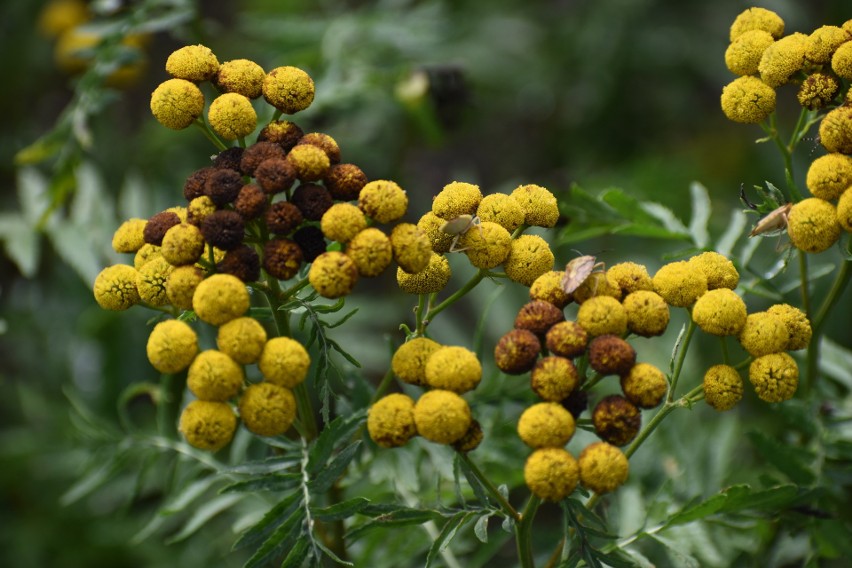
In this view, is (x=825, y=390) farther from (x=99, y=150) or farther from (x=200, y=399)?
(x=99, y=150)

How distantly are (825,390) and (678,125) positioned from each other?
3.00m

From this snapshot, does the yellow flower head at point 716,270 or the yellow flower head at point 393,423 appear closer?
the yellow flower head at point 393,423

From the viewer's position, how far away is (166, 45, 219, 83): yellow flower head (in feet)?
6.53

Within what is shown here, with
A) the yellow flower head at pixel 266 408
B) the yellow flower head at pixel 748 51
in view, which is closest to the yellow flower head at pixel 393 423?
the yellow flower head at pixel 266 408

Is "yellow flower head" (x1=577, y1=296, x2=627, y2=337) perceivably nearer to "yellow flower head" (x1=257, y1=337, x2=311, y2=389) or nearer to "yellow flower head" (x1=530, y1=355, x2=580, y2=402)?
"yellow flower head" (x1=530, y1=355, x2=580, y2=402)

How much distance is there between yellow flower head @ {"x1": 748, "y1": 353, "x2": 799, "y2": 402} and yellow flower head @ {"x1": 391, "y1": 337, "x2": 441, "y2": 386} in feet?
2.12

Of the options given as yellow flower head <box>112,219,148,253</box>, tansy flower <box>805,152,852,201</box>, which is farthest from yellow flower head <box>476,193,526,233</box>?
yellow flower head <box>112,219,148,253</box>

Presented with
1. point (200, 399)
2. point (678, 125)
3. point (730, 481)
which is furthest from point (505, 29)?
point (200, 399)

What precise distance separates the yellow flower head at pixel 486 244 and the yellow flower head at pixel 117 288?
2.27 ft

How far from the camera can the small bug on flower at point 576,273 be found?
71.6 inches

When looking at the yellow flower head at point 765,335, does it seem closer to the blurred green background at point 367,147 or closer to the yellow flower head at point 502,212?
the yellow flower head at point 502,212

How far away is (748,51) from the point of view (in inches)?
84.0

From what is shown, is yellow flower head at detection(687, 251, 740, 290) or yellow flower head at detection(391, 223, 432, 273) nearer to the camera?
yellow flower head at detection(391, 223, 432, 273)

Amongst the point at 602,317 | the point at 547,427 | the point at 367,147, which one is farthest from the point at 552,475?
the point at 367,147
